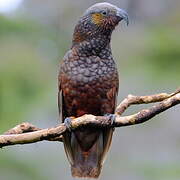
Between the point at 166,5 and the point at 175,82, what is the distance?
199 inches

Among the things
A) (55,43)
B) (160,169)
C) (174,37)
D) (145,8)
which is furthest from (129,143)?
(145,8)

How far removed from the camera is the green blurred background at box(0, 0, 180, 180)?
8680 millimetres

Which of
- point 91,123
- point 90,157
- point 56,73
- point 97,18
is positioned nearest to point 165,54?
point 56,73

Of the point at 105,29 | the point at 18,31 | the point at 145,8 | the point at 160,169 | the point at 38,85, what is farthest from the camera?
the point at 145,8

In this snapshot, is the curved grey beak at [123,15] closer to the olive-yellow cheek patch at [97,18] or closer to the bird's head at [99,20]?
the bird's head at [99,20]

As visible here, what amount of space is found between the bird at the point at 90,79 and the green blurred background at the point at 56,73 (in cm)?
241

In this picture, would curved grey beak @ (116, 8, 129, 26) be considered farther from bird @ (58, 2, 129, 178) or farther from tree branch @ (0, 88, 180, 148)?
tree branch @ (0, 88, 180, 148)

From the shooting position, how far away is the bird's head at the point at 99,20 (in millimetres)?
5480

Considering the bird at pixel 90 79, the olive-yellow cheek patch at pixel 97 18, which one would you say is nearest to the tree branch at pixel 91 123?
the bird at pixel 90 79

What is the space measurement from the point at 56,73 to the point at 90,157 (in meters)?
5.92

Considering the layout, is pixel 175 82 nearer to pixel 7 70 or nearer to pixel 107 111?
pixel 7 70

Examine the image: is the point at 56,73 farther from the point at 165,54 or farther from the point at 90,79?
the point at 90,79

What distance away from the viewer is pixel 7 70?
37.4 ft

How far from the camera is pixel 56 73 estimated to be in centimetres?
1162
